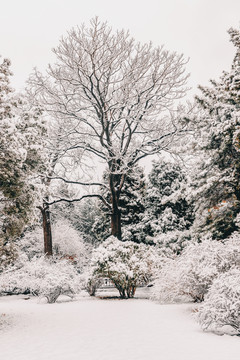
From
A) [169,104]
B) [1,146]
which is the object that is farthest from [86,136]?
[1,146]

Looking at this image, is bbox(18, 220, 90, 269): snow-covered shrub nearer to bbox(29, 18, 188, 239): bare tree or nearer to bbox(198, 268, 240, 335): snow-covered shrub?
bbox(29, 18, 188, 239): bare tree

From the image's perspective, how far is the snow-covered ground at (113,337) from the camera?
15.3ft

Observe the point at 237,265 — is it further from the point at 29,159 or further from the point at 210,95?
the point at 210,95

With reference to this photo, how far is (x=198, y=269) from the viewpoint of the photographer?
24.7ft

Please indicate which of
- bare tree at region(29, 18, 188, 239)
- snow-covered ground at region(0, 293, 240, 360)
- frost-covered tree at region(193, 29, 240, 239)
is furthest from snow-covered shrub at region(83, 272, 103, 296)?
frost-covered tree at region(193, 29, 240, 239)

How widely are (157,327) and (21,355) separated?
2.83m

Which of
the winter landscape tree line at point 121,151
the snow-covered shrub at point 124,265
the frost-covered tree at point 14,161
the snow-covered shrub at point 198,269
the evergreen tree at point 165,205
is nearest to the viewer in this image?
the frost-covered tree at point 14,161

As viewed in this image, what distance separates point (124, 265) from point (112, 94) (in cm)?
783

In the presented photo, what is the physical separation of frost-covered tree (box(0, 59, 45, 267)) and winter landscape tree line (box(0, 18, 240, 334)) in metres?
0.03

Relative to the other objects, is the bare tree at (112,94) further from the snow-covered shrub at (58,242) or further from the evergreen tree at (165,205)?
the snow-covered shrub at (58,242)

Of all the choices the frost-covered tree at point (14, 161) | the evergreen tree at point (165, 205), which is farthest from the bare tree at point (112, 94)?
the evergreen tree at point (165, 205)

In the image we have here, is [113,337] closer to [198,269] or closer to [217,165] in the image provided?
[198,269]

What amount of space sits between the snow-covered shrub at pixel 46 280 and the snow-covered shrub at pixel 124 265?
1.09 meters

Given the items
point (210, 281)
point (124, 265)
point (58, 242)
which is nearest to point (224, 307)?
point (210, 281)
